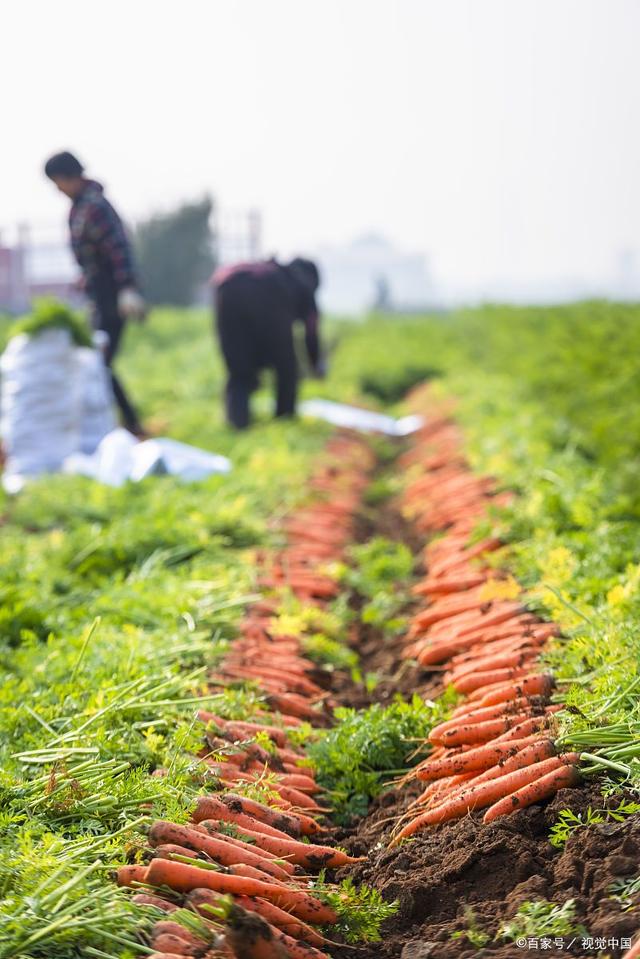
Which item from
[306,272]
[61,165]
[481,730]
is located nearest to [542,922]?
[481,730]

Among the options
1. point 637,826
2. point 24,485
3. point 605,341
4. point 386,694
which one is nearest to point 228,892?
point 637,826

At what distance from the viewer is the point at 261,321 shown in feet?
30.6

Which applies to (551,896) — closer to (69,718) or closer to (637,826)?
(637,826)

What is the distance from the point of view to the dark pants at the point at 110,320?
898 cm

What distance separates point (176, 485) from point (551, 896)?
4.66 meters

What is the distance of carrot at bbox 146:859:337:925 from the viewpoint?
2.55m

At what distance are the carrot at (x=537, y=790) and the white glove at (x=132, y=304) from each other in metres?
6.16

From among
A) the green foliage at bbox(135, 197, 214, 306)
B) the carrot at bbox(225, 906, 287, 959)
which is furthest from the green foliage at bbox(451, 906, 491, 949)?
the green foliage at bbox(135, 197, 214, 306)

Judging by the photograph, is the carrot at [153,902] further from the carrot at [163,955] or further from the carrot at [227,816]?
the carrot at [227,816]

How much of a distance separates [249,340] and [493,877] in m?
7.26

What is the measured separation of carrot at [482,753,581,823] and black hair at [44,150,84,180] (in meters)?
6.66

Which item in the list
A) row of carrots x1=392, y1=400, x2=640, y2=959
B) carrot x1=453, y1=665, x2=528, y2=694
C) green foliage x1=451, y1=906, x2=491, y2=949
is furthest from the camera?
carrot x1=453, y1=665, x2=528, y2=694

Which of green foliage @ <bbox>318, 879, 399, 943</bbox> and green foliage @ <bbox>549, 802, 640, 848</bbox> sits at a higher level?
green foliage @ <bbox>549, 802, 640, 848</bbox>

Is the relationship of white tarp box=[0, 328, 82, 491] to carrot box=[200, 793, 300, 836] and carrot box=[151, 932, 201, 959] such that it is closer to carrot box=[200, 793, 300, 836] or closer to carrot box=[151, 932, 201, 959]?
carrot box=[200, 793, 300, 836]
